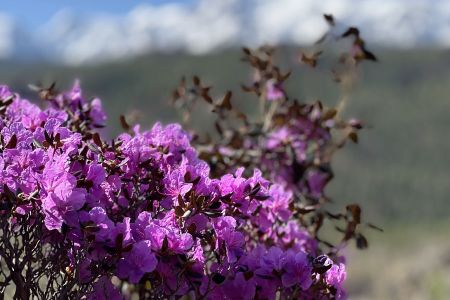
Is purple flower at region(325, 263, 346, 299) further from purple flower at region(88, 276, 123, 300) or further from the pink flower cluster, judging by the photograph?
purple flower at region(88, 276, 123, 300)

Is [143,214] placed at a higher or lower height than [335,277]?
higher

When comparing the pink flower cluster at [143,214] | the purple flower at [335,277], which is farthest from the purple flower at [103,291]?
the purple flower at [335,277]

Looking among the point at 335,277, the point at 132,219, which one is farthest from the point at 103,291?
the point at 335,277

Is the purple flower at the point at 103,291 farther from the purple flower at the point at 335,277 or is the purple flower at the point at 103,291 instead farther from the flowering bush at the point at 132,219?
the purple flower at the point at 335,277

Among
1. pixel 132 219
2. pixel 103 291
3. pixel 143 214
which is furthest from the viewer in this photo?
pixel 132 219

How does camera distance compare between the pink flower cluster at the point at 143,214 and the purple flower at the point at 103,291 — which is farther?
the purple flower at the point at 103,291

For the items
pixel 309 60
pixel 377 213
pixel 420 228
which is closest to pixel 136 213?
pixel 309 60

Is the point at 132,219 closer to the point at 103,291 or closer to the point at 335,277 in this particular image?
the point at 103,291

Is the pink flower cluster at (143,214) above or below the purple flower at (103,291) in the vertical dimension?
above

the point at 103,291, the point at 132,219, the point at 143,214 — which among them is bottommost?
the point at 103,291
